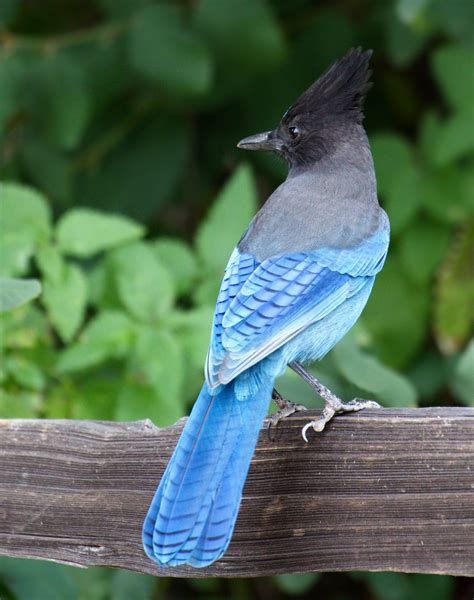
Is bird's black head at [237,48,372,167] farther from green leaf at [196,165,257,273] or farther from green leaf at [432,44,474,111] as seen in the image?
green leaf at [432,44,474,111]

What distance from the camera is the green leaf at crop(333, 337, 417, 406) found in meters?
1.99

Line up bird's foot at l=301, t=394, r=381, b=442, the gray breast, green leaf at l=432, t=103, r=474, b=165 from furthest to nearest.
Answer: green leaf at l=432, t=103, r=474, b=165 < the gray breast < bird's foot at l=301, t=394, r=381, b=442

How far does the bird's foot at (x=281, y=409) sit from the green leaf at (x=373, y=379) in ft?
0.44

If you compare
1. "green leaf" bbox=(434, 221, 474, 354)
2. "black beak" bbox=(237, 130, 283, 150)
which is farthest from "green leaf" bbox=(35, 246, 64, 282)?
"green leaf" bbox=(434, 221, 474, 354)

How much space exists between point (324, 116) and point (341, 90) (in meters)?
0.10

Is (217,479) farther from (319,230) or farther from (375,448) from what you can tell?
(319,230)

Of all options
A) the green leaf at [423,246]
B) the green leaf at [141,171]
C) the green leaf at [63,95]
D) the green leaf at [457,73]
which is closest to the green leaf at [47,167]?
the green leaf at [141,171]

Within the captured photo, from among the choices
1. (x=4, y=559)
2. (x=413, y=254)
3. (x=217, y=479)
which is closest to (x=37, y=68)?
(x=413, y=254)

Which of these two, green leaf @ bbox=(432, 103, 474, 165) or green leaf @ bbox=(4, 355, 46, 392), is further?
green leaf @ bbox=(432, 103, 474, 165)

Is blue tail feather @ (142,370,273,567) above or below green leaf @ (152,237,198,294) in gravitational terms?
above

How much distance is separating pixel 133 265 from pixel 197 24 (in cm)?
103

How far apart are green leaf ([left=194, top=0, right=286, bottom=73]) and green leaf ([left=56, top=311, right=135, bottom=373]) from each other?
117cm

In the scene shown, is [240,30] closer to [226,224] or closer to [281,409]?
[226,224]

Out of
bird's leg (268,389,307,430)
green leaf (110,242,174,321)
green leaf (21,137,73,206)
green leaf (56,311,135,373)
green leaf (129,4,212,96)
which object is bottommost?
green leaf (21,137,73,206)
